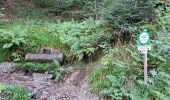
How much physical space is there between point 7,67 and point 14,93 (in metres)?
1.85

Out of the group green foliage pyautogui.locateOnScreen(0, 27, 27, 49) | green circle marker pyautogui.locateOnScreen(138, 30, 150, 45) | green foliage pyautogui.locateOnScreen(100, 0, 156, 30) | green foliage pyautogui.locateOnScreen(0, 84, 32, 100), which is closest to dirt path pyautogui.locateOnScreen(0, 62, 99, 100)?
green foliage pyautogui.locateOnScreen(0, 84, 32, 100)

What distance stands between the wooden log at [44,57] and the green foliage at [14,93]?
1645 mm

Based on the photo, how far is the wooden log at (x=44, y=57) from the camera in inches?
342

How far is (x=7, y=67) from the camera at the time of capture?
8.69m

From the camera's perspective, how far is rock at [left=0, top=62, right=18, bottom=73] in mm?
8570

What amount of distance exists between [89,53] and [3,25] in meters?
4.09

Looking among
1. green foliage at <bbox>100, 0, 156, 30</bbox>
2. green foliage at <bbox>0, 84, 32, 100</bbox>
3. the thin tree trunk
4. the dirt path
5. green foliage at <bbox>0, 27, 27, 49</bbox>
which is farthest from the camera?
the thin tree trunk

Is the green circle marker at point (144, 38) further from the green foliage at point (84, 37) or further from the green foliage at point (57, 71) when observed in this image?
the green foliage at point (57, 71)

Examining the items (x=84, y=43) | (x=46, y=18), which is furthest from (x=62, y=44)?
(x=46, y=18)

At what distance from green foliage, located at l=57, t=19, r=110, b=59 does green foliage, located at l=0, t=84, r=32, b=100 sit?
185 centimetres

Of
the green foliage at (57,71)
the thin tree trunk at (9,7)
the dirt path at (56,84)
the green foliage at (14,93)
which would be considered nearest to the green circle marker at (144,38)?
the dirt path at (56,84)

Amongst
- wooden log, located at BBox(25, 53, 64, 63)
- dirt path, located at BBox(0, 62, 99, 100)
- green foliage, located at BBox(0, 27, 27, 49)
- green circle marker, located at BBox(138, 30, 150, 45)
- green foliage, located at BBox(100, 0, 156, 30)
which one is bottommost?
dirt path, located at BBox(0, 62, 99, 100)

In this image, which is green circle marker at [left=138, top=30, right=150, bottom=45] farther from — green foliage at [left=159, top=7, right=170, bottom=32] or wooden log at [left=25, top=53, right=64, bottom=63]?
wooden log at [left=25, top=53, right=64, bottom=63]

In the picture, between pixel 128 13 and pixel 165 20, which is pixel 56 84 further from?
pixel 165 20
